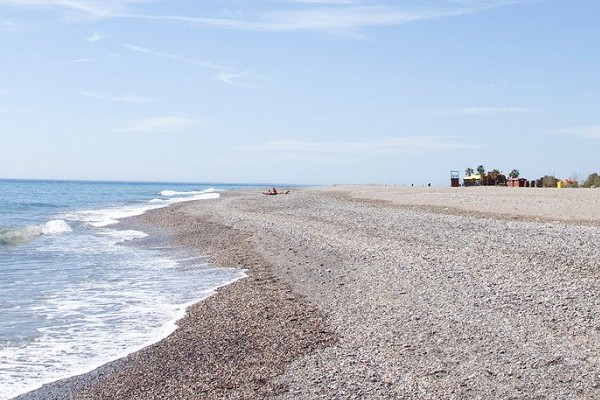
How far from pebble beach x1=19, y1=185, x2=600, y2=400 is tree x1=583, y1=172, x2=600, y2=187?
116ft

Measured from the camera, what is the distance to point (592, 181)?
167 ft

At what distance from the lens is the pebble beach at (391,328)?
261 inches

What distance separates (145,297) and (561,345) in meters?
7.70

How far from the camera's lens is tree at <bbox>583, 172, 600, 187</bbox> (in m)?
49.8

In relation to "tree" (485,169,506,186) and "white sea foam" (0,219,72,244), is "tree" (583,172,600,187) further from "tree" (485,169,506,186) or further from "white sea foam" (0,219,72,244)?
"white sea foam" (0,219,72,244)

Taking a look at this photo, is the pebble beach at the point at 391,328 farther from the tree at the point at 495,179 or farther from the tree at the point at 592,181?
the tree at the point at 495,179

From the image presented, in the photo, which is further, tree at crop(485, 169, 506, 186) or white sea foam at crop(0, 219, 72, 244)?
tree at crop(485, 169, 506, 186)

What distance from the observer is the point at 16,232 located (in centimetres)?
2661

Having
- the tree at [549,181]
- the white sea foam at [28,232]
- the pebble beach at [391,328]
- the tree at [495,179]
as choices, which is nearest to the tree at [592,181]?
the tree at [549,181]

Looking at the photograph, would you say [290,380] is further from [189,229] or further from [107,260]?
[189,229]

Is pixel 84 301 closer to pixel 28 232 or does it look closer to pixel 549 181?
pixel 28 232

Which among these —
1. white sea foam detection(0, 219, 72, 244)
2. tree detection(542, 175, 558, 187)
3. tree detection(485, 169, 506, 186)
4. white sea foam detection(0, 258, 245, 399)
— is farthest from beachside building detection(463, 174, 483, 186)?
white sea foam detection(0, 258, 245, 399)

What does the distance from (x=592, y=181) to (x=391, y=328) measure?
47.1 m

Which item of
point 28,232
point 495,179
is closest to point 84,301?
point 28,232
